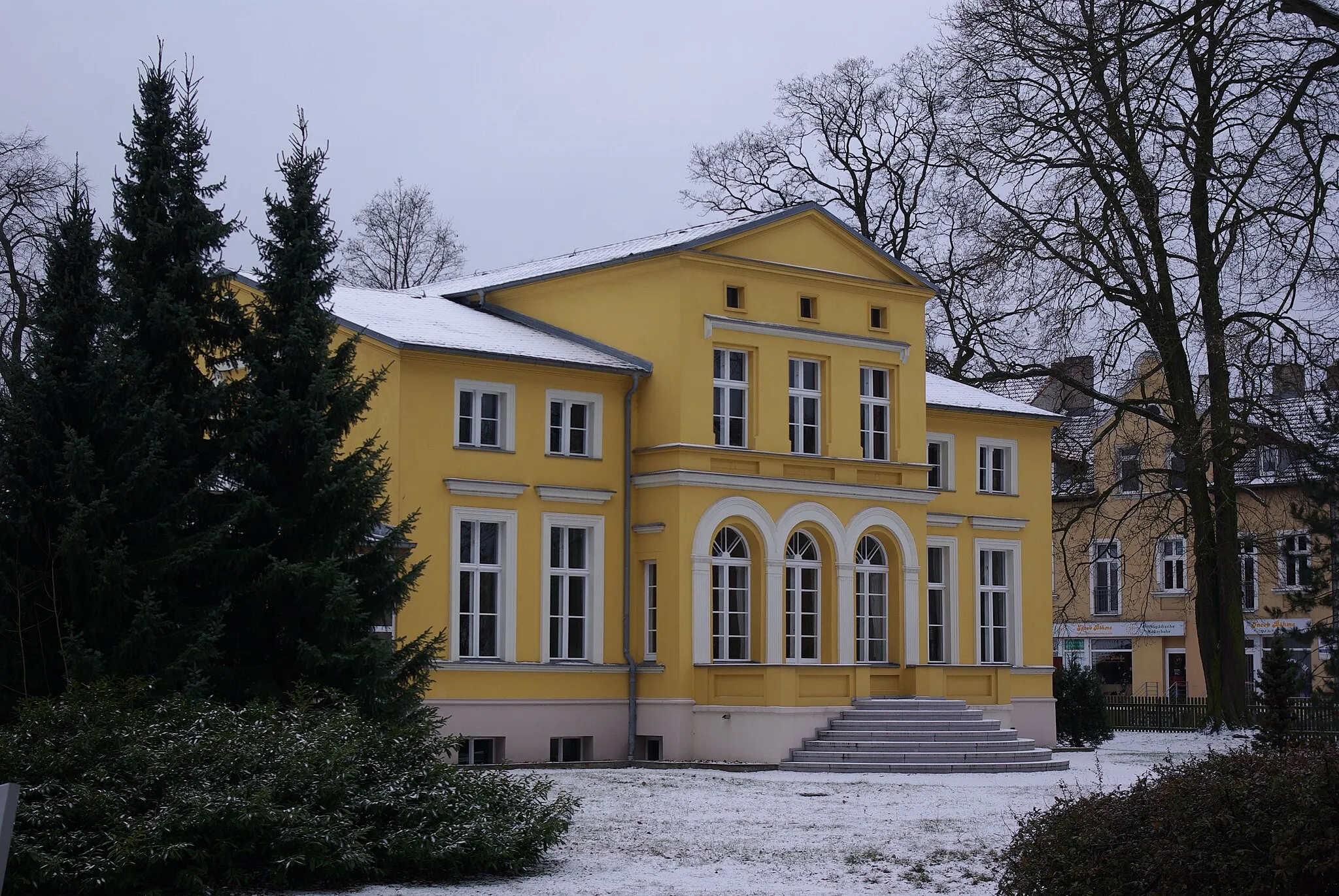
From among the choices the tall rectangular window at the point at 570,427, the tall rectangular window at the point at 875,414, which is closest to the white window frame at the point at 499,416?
the tall rectangular window at the point at 570,427

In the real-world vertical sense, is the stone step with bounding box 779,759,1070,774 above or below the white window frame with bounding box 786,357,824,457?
below

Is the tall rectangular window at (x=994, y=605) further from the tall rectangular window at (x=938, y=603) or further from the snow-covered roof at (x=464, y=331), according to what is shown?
the snow-covered roof at (x=464, y=331)

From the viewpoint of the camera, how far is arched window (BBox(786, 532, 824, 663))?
2806 centimetres

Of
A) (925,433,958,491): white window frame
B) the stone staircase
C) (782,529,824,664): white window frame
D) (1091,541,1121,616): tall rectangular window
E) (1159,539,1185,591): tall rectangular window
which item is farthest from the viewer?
(1091,541,1121,616): tall rectangular window

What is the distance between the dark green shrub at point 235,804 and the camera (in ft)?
36.4

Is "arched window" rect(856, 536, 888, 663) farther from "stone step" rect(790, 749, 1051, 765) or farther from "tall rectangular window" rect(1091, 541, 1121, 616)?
"tall rectangular window" rect(1091, 541, 1121, 616)

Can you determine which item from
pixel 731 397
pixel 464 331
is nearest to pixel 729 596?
pixel 731 397

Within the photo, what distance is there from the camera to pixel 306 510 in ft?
56.0

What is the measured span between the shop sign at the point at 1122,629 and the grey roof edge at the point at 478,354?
94.6 feet

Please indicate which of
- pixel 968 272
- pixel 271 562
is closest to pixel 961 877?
pixel 271 562

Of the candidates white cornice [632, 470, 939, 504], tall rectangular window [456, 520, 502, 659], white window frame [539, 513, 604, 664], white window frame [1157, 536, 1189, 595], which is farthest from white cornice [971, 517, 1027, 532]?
white window frame [1157, 536, 1189, 595]

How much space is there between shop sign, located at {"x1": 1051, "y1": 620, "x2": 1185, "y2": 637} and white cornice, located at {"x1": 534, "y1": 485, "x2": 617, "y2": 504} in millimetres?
28145

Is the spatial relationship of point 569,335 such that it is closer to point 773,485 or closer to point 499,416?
point 499,416

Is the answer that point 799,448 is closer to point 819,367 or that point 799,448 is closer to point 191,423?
point 819,367
